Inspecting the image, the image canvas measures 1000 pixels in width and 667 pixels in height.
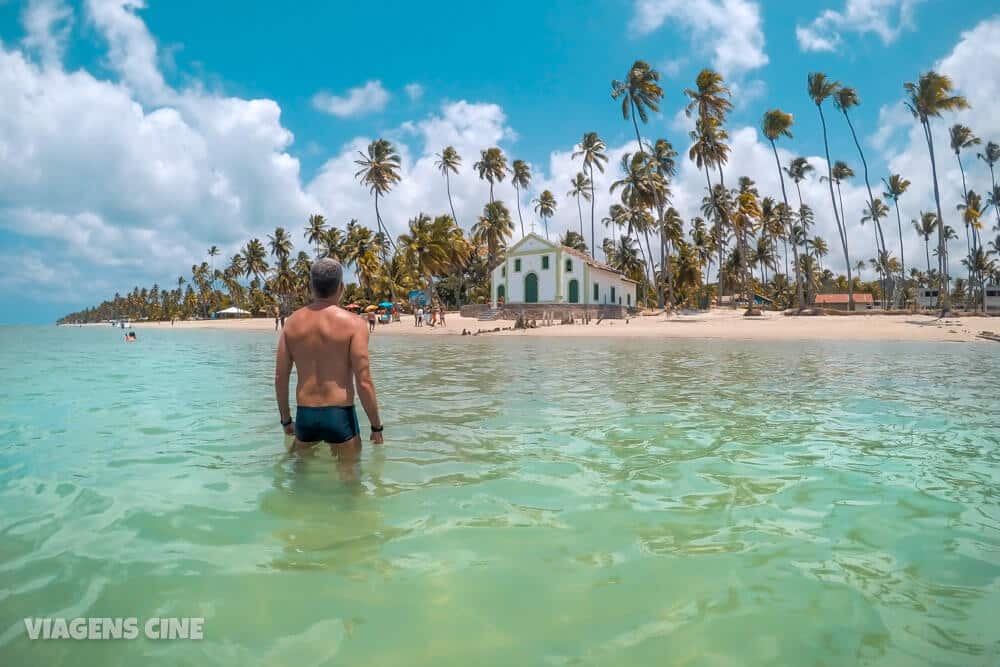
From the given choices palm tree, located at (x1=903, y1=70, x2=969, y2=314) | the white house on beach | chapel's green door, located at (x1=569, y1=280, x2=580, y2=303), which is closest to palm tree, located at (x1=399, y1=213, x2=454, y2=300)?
the white house on beach

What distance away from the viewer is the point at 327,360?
386 cm

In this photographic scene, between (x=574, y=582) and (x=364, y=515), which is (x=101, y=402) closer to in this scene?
(x=364, y=515)

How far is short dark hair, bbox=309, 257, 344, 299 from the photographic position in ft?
12.7

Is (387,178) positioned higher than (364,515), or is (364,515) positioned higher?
(387,178)

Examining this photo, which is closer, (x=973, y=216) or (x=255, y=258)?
(x=973, y=216)

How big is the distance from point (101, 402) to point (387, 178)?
60.2m

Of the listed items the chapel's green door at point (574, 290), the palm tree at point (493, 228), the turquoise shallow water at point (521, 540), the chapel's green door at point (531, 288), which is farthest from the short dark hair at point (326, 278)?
the palm tree at point (493, 228)

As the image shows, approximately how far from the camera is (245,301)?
330 feet

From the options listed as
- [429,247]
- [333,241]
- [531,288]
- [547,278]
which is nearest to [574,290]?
[547,278]

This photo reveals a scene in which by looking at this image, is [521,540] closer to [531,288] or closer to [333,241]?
[531,288]

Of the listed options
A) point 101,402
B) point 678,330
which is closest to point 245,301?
point 678,330

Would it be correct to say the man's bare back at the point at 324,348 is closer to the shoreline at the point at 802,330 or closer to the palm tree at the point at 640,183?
the shoreline at the point at 802,330
